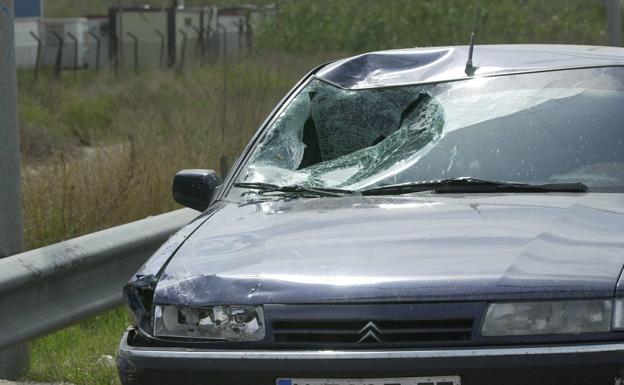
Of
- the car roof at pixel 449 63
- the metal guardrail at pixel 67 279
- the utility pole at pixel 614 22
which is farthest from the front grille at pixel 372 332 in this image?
the utility pole at pixel 614 22

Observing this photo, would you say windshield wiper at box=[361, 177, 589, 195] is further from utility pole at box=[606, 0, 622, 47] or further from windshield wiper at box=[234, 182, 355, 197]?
utility pole at box=[606, 0, 622, 47]

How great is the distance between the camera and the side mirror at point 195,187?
5234 millimetres

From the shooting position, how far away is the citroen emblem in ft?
12.1

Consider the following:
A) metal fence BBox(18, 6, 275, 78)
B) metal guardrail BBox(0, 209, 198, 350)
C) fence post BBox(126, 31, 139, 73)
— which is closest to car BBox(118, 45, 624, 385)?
metal guardrail BBox(0, 209, 198, 350)

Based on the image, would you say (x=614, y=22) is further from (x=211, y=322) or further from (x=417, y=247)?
(x=211, y=322)

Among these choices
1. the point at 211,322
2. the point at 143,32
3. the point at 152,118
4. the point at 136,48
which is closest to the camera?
the point at 211,322

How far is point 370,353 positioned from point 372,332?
6cm

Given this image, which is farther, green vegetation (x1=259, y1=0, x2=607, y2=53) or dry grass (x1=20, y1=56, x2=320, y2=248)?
green vegetation (x1=259, y1=0, x2=607, y2=53)

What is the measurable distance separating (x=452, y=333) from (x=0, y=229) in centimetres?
324

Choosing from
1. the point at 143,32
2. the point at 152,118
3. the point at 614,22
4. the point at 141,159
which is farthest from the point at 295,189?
the point at 143,32

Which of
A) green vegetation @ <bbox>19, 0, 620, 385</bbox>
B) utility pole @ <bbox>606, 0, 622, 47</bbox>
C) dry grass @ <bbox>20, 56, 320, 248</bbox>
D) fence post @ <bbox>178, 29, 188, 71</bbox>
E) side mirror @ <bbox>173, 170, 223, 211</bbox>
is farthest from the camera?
fence post @ <bbox>178, 29, 188, 71</bbox>

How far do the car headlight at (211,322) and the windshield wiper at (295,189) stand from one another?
100 centimetres

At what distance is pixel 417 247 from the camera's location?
3.93 m

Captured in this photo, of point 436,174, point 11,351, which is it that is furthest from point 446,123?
point 11,351
